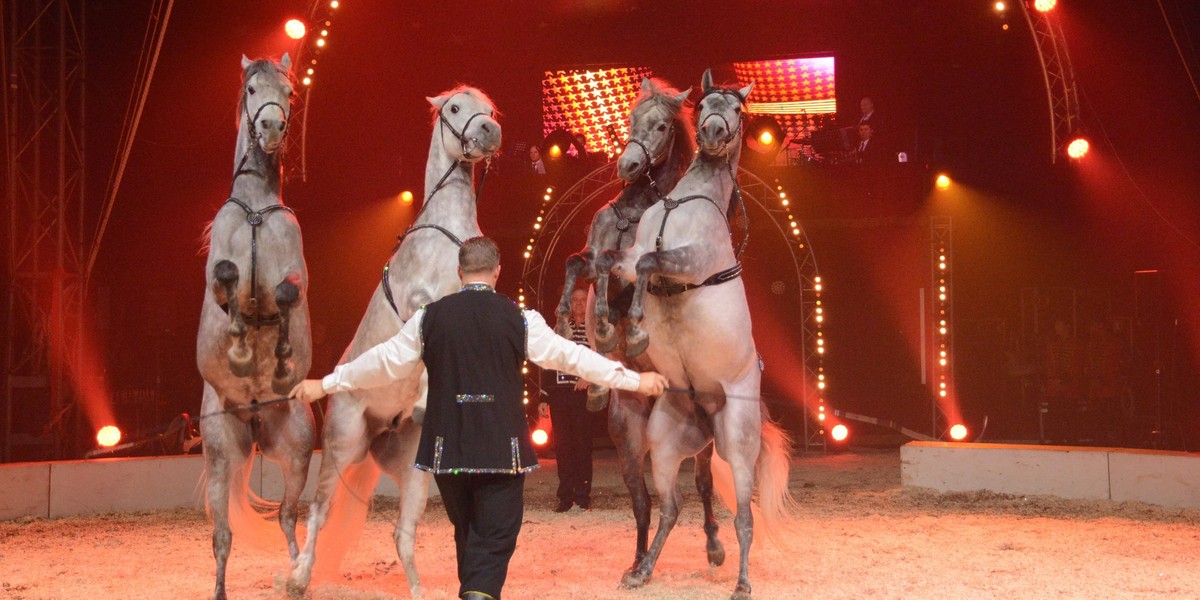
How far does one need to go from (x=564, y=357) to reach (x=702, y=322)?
154cm

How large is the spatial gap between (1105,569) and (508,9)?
1281cm

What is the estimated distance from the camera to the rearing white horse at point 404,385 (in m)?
5.53

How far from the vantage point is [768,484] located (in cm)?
624

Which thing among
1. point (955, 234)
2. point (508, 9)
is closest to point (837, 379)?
point (955, 234)

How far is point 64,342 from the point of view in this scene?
1067cm

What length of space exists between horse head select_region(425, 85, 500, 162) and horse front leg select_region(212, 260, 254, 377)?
1408mm

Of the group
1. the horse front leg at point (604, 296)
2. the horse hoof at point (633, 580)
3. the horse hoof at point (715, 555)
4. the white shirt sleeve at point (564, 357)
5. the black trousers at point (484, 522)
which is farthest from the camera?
→ the horse hoof at point (715, 555)

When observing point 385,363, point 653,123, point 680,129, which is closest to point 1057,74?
point 680,129

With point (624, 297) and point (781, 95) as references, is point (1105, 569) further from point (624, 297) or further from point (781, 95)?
point (781, 95)

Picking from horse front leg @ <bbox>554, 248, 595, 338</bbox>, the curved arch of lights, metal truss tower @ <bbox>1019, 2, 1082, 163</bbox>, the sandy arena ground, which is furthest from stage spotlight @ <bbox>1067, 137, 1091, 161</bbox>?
horse front leg @ <bbox>554, 248, 595, 338</bbox>

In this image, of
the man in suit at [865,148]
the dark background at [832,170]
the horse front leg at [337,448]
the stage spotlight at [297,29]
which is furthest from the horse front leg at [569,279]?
the man in suit at [865,148]

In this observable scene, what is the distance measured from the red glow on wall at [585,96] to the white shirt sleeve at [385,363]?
11828 millimetres

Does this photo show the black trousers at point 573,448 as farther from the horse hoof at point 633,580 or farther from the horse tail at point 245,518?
the horse tail at point 245,518

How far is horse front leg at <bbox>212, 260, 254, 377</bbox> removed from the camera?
509 cm
